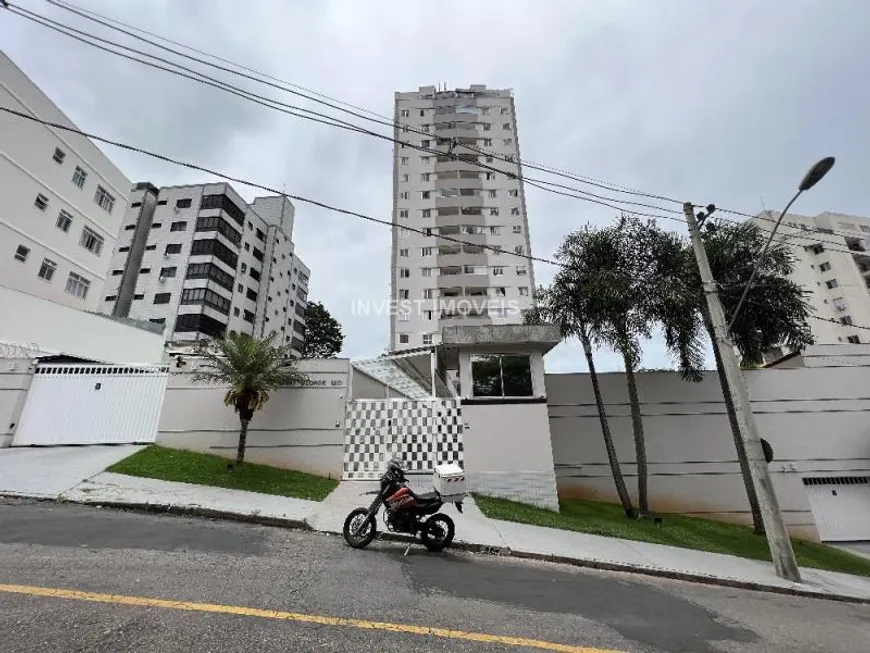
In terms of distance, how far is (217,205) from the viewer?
146 ft

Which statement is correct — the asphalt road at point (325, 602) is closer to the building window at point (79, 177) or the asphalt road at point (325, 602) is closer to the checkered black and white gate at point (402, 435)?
the checkered black and white gate at point (402, 435)

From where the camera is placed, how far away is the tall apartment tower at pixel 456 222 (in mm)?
38594

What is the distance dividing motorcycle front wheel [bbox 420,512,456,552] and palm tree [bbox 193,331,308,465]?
237 inches

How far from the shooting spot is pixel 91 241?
84.9 feet

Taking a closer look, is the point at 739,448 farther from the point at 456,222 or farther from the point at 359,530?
the point at 456,222

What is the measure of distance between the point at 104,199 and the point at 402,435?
97.9ft

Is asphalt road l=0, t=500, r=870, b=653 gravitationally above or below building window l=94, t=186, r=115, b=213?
below

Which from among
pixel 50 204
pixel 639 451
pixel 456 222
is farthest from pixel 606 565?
pixel 456 222

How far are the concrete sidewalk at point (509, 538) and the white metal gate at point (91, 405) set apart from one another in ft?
9.47

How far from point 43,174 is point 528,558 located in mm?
31917

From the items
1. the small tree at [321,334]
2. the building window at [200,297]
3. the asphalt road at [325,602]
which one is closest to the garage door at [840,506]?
the asphalt road at [325,602]

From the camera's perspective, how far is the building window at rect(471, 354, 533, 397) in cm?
1162

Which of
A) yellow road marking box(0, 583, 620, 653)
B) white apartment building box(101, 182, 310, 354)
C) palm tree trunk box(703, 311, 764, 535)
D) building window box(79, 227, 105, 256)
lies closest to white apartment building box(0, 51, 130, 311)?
building window box(79, 227, 105, 256)

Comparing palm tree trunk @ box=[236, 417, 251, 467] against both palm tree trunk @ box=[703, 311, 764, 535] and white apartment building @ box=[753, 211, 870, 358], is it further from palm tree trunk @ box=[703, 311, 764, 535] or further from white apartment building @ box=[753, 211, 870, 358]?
white apartment building @ box=[753, 211, 870, 358]
